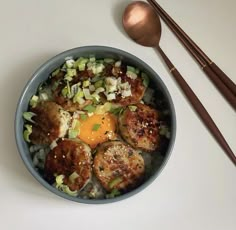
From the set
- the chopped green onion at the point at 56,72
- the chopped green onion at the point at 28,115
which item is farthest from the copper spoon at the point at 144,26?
the chopped green onion at the point at 28,115

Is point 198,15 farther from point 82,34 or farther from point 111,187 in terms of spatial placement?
point 111,187

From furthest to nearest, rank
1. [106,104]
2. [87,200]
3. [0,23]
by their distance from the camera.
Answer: [0,23] → [106,104] → [87,200]

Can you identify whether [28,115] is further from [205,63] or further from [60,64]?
[205,63]

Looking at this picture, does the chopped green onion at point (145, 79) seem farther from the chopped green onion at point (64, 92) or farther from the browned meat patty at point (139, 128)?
the chopped green onion at point (64, 92)

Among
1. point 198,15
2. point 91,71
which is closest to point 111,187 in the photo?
point 91,71

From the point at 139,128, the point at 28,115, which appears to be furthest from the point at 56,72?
the point at 139,128

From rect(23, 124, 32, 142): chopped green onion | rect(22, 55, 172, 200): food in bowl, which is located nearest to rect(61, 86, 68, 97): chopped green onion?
rect(22, 55, 172, 200): food in bowl
